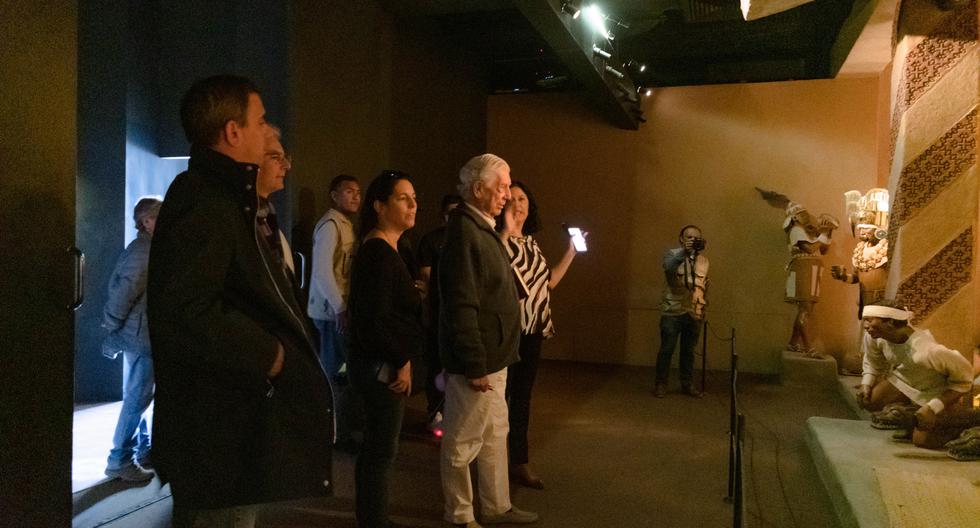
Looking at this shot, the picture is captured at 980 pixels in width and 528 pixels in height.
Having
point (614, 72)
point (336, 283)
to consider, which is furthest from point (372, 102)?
point (614, 72)

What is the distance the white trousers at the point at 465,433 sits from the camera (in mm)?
2598

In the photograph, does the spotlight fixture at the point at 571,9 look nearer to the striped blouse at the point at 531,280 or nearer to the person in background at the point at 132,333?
the striped blouse at the point at 531,280

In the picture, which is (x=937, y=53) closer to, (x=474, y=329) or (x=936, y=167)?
(x=936, y=167)

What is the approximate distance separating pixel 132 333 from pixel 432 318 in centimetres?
146

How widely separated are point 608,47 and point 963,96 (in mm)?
3095

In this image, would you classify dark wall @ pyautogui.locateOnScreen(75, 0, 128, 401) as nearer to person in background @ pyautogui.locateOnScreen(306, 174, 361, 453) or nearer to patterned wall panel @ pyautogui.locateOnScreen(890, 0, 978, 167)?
person in background @ pyautogui.locateOnScreen(306, 174, 361, 453)

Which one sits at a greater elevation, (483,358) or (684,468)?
(483,358)

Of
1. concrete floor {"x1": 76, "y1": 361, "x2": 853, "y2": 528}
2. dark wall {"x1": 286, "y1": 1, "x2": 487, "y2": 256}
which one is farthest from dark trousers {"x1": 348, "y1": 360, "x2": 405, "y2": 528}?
dark wall {"x1": 286, "y1": 1, "x2": 487, "y2": 256}

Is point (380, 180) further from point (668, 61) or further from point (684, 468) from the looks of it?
point (668, 61)

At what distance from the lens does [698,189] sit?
740cm

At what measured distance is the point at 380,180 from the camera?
2.60 meters

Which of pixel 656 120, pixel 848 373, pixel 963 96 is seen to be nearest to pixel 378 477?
pixel 963 96

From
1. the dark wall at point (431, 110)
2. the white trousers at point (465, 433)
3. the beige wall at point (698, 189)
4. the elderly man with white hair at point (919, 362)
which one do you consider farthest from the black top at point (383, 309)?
the beige wall at point (698, 189)

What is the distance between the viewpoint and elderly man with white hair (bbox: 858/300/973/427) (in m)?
3.29
